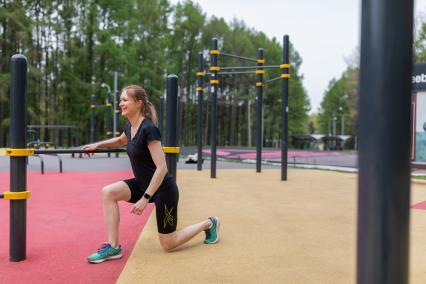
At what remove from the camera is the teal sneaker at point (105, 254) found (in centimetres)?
328

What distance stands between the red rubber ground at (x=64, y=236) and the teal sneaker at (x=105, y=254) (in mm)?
40

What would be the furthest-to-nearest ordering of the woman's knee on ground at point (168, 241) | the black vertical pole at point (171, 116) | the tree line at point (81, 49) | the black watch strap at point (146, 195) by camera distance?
the tree line at point (81, 49) → the black vertical pole at point (171, 116) → the woman's knee on ground at point (168, 241) → the black watch strap at point (146, 195)

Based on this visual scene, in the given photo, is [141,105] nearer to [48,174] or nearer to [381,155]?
[381,155]

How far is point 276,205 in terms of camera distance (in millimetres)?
6004

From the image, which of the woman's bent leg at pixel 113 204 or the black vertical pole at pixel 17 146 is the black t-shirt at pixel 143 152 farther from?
the black vertical pole at pixel 17 146

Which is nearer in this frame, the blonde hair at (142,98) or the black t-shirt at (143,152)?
the black t-shirt at (143,152)

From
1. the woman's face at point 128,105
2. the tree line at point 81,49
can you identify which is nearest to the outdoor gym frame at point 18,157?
the woman's face at point 128,105

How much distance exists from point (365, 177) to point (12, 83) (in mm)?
2973

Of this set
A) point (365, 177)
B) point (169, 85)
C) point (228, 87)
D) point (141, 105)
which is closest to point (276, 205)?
point (169, 85)

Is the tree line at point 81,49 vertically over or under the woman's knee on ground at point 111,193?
over

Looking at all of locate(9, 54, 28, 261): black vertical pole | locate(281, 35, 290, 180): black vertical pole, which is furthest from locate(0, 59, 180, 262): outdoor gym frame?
locate(281, 35, 290, 180): black vertical pole

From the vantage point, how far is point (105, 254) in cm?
332

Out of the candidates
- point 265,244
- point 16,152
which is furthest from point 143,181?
point 265,244

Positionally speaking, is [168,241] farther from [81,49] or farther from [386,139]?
[81,49]
